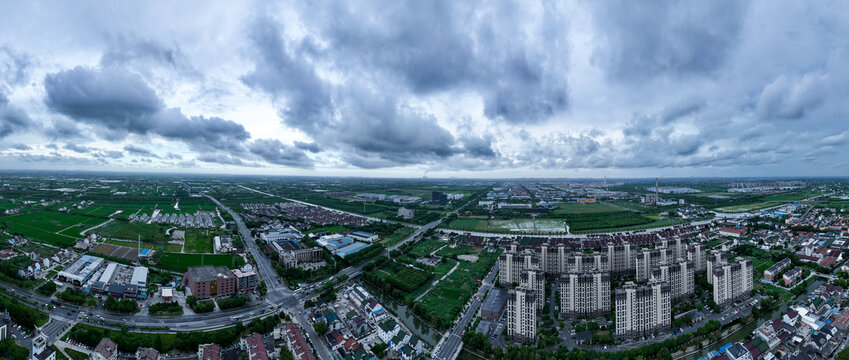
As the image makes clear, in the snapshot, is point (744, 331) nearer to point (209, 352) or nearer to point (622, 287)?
point (622, 287)

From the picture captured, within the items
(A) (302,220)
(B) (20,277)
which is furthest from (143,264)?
(A) (302,220)

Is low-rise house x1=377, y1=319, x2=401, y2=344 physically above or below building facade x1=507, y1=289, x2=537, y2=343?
below

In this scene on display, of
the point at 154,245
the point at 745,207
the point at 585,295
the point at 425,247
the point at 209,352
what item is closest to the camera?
the point at 209,352

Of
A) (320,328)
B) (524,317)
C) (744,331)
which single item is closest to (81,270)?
(320,328)

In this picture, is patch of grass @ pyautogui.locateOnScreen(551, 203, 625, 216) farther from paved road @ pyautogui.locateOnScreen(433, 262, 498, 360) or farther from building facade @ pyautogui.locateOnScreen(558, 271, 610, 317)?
building facade @ pyautogui.locateOnScreen(558, 271, 610, 317)

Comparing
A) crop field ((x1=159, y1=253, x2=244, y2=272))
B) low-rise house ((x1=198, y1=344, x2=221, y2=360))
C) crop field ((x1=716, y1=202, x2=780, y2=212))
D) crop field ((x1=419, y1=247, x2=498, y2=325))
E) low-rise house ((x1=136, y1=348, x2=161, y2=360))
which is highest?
crop field ((x1=716, y1=202, x2=780, y2=212))

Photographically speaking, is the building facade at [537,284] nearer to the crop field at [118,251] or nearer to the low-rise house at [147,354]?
the low-rise house at [147,354]

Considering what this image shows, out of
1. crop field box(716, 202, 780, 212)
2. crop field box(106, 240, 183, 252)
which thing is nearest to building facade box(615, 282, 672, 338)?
crop field box(106, 240, 183, 252)
